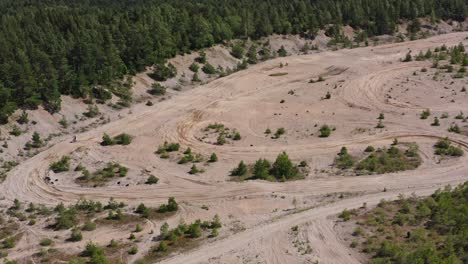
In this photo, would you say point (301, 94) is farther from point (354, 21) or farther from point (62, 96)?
point (354, 21)

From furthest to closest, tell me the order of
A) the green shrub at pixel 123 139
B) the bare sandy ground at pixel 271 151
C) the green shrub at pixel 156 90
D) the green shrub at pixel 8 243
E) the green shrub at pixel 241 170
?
the green shrub at pixel 156 90 < the green shrub at pixel 123 139 < the green shrub at pixel 241 170 < the bare sandy ground at pixel 271 151 < the green shrub at pixel 8 243

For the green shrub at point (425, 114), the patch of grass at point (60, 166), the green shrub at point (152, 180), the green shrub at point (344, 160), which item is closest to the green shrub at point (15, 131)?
the patch of grass at point (60, 166)

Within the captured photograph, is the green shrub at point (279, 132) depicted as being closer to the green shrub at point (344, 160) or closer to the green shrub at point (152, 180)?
the green shrub at point (344, 160)

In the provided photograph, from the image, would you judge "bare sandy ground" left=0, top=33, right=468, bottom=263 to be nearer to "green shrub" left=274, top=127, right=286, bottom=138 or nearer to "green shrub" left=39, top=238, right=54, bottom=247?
"green shrub" left=274, top=127, right=286, bottom=138

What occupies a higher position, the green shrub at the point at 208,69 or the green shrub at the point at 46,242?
the green shrub at the point at 208,69

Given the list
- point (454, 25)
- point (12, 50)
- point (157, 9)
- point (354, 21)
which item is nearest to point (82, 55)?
point (12, 50)

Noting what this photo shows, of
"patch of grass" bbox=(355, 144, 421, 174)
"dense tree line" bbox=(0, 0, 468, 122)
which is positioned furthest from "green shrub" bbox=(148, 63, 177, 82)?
"patch of grass" bbox=(355, 144, 421, 174)
